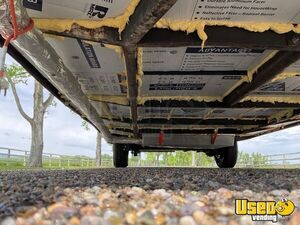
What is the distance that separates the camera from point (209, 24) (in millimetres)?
3299

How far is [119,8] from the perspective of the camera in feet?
10.1

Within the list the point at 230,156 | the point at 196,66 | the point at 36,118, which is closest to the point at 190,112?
the point at 230,156

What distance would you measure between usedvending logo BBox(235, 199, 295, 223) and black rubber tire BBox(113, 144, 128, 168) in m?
7.45

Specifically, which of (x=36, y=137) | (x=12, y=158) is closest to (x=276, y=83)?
(x=36, y=137)

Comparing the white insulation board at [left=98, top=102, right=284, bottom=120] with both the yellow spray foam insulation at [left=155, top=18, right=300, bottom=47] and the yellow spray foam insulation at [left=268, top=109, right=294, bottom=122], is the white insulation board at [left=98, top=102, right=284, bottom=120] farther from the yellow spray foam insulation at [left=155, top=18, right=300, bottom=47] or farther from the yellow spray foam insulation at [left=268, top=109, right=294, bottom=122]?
the yellow spray foam insulation at [left=155, top=18, right=300, bottom=47]

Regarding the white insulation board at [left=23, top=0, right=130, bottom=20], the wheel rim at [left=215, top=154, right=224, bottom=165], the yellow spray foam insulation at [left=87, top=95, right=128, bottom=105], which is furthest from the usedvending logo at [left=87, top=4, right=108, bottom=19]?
the wheel rim at [left=215, top=154, right=224, bottom=165]

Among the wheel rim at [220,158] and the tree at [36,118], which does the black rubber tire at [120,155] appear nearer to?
the wheel rim at [220,158]

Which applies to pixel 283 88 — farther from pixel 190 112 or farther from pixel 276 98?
pixel 190 112

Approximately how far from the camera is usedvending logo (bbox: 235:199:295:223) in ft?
5.41

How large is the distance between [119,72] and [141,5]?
1802 mm

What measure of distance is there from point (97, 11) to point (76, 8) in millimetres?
185

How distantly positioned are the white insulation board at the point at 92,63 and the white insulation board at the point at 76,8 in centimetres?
44

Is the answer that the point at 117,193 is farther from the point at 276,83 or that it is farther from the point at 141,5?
the point at 276,83

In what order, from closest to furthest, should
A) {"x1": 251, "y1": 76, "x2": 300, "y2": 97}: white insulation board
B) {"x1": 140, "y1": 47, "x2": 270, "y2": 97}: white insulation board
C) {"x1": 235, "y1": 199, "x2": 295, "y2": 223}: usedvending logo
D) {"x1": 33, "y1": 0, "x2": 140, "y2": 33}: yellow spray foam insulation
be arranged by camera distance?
{"x1": 235, "y1": 199, "x2": 295, "y2": 223}: usedvending logo < {"x1": 33, "y1": 0, "x2": 140, "y2": 33}: yellow spray foam insulation < {"x1": 140, "y1": 47, "x2": 270, "y2": 97}: white insulation board < {"x1": 251, "y1": 76, "x2": 300, "y2": 97}: white insulation board
